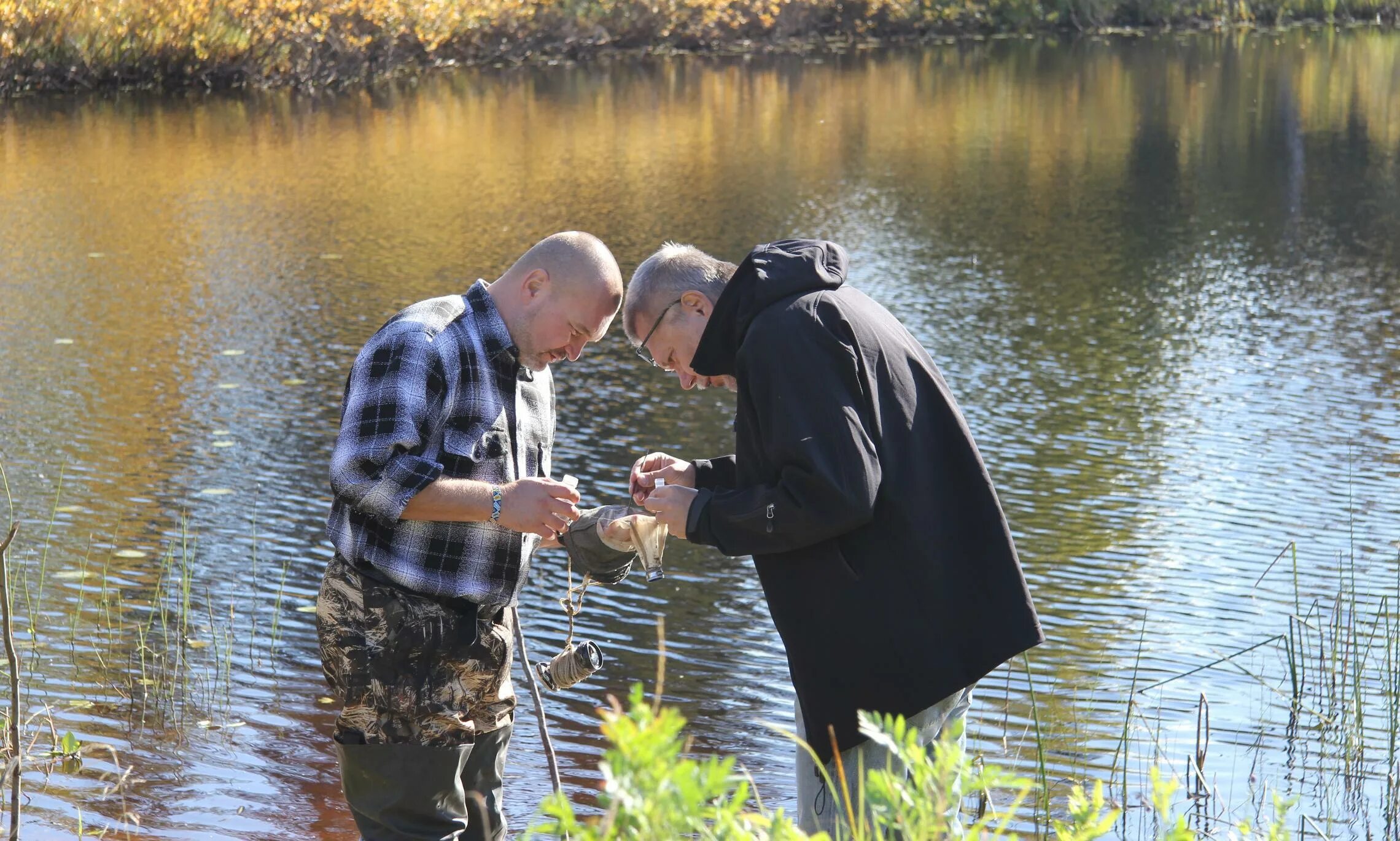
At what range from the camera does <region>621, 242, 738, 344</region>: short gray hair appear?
9.47ft

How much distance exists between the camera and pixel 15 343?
10531 mm

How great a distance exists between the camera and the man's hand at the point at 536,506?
2.89 meters

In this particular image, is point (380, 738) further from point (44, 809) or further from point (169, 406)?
point (169, 406)

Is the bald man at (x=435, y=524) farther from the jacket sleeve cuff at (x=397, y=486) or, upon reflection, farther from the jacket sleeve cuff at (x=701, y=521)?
the jacket sleeve cuff at (x=701, y=521)

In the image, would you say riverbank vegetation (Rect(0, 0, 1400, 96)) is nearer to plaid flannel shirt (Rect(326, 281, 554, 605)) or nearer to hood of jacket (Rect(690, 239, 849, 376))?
plaid flannel shirt (Rect(326, 281, 554, 605))

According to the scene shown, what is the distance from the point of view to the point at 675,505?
2.84 metres

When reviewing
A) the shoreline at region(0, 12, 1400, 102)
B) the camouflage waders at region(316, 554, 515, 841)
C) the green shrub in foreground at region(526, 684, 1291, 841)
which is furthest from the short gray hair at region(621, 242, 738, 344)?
the shoreline at region(0, 12, 1400, 102)

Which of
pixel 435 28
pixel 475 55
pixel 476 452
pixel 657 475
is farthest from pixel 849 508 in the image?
pixel 475 55

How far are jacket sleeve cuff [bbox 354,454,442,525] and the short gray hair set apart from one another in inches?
18.2

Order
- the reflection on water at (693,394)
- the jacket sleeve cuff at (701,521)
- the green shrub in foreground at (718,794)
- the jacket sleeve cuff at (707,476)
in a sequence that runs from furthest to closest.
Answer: the reflection on water at (693,394), the jacket sleeve cuff at (707,476), the jacket sleeve cuff at (701,521), the green shrub in foreground at (718,794)

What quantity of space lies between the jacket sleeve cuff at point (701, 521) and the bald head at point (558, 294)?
44cm

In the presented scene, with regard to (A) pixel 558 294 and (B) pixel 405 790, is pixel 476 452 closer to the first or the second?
(A) pixel 558 294

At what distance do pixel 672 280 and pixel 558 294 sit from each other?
11.1 inches

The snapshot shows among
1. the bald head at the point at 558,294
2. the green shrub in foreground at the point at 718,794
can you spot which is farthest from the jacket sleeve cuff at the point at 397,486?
the green shrub in foreground at the point at 718,794
